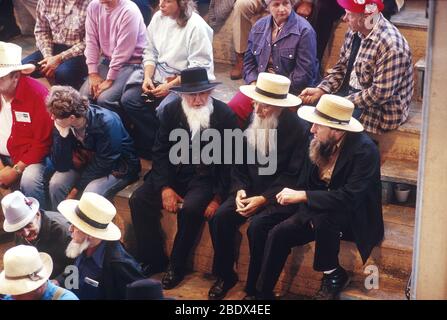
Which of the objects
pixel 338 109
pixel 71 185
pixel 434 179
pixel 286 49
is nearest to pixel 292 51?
pixel 286 49

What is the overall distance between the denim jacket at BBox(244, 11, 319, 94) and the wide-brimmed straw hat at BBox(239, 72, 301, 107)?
1.23 feet

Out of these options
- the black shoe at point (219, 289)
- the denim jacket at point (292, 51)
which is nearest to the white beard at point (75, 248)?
the black shoe at point (219, 289)

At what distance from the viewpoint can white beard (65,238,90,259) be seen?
5.45 meters

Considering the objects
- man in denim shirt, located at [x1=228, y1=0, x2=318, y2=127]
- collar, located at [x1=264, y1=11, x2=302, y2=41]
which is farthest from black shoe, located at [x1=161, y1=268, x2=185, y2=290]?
collar, located at [x1=264, y1=11, x2=302, y2=41]

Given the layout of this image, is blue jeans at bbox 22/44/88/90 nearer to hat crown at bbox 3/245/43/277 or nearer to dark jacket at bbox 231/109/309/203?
dark jacket at bbox 231/109/309/203

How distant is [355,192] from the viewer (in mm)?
5512

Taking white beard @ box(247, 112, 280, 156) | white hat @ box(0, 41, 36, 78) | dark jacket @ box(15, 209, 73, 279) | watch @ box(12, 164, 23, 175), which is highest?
white hat @ box(0, 41, 36, 78)

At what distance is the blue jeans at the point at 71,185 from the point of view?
6277 millimetres

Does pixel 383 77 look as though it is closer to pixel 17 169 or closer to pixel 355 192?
pixel 355 192

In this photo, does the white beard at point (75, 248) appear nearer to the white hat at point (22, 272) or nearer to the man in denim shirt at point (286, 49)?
the white hat at point (22, 272)

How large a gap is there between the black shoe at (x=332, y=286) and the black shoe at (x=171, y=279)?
0.83m

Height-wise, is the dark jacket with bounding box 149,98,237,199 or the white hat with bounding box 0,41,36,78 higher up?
the white hat with bounding box 0,41,36,78
